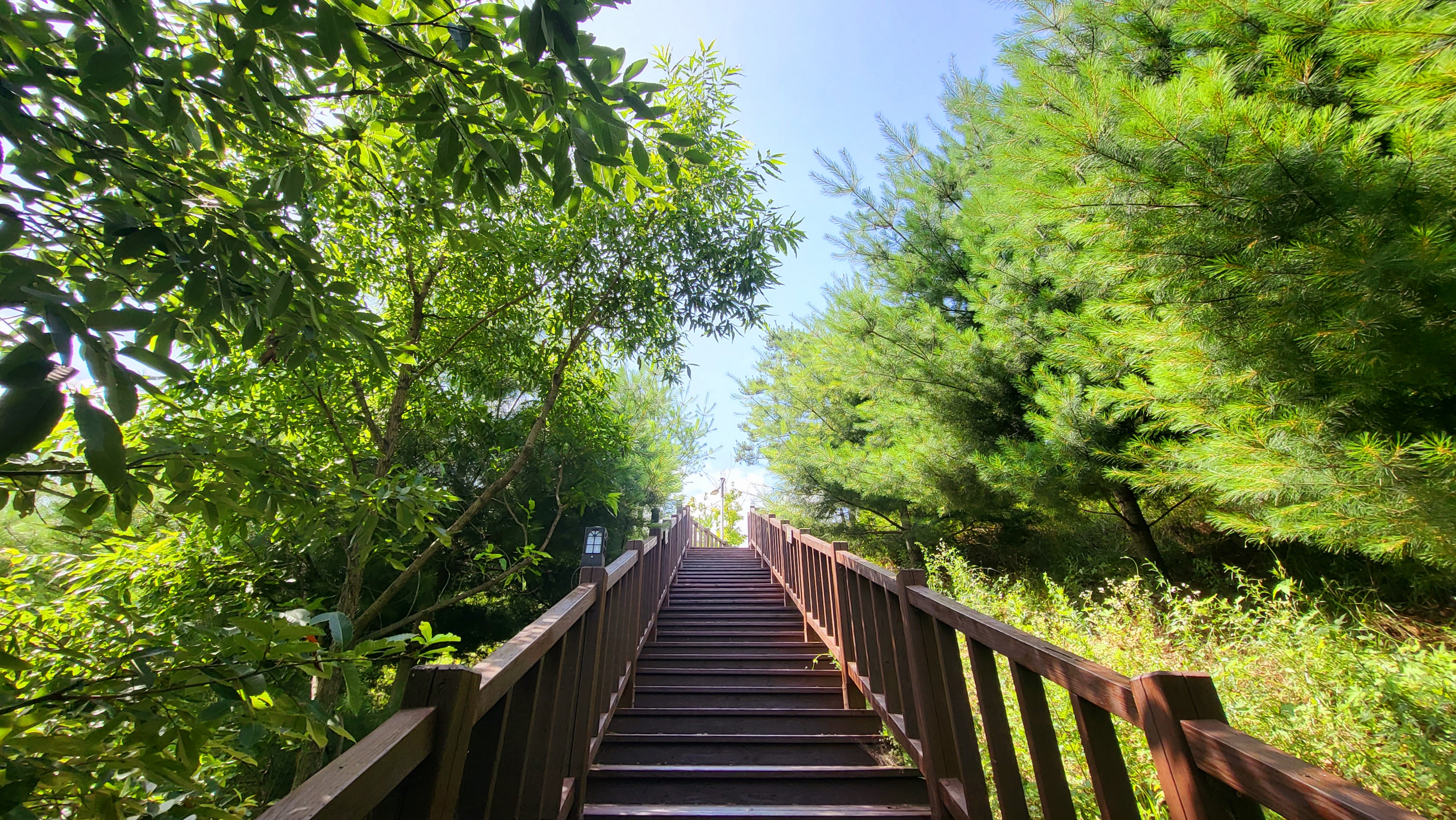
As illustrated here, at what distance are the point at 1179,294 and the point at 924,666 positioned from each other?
201 cm

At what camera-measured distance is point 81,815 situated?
2.41ft

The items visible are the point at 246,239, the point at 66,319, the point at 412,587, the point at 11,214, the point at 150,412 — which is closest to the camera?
the point at 66,319

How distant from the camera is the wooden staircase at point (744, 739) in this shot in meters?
2.31

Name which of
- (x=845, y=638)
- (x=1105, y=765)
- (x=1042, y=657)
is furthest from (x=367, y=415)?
(x=1105, y=765)

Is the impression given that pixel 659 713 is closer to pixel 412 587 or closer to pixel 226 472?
pixel 226 472

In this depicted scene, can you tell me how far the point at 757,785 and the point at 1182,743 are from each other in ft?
6.76

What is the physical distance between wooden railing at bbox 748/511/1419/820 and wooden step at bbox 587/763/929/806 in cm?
24

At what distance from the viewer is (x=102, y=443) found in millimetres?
551

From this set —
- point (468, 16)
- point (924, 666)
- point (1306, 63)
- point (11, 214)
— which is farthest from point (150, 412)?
point (1306, 63)

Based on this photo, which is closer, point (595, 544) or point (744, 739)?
point (744, 739)

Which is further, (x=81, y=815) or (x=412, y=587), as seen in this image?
(x=412, y=587)

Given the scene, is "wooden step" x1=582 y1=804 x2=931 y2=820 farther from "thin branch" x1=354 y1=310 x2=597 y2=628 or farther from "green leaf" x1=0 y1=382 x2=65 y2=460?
"green leaf" x1=0 y1=382 x2=65 y2=460

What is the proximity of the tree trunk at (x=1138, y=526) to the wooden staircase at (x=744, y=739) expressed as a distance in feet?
9.09

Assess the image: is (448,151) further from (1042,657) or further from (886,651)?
(886,651)
